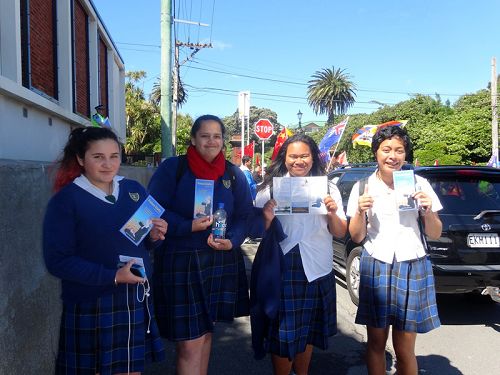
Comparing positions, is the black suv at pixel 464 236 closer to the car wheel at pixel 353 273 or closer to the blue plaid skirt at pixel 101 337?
the car wheel at pixel 353 273

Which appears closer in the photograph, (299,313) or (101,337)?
(101,337)

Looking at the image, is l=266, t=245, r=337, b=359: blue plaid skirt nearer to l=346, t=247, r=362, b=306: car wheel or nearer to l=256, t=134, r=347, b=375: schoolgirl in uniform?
l=256, t=134, r=347, b=375: schoolgirl in uniform

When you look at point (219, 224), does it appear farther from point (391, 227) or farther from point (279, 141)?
point (279, 141)

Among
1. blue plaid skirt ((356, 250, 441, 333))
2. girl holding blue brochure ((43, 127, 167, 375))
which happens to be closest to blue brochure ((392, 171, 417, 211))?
blue plaid skirt ((356, 250, 441, 333))

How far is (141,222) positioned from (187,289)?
25.6 inches

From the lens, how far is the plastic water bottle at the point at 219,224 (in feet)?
8.54

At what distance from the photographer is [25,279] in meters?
2.61

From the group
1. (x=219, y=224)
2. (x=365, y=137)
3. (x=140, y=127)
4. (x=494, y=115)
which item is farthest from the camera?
(x=140, y=127)

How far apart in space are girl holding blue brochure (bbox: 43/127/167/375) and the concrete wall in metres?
0.34

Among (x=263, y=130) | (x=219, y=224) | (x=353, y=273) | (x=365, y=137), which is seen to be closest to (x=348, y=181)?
(x=353, y=273)

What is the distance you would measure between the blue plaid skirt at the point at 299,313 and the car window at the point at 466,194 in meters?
2.26

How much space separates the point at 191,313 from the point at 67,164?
3.85 feet

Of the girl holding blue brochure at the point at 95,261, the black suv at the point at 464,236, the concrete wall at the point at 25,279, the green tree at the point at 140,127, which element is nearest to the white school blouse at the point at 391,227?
the girl holding blue brochure at the point at 95,261

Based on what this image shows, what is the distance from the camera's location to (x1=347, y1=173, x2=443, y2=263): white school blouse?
2.85 metres
